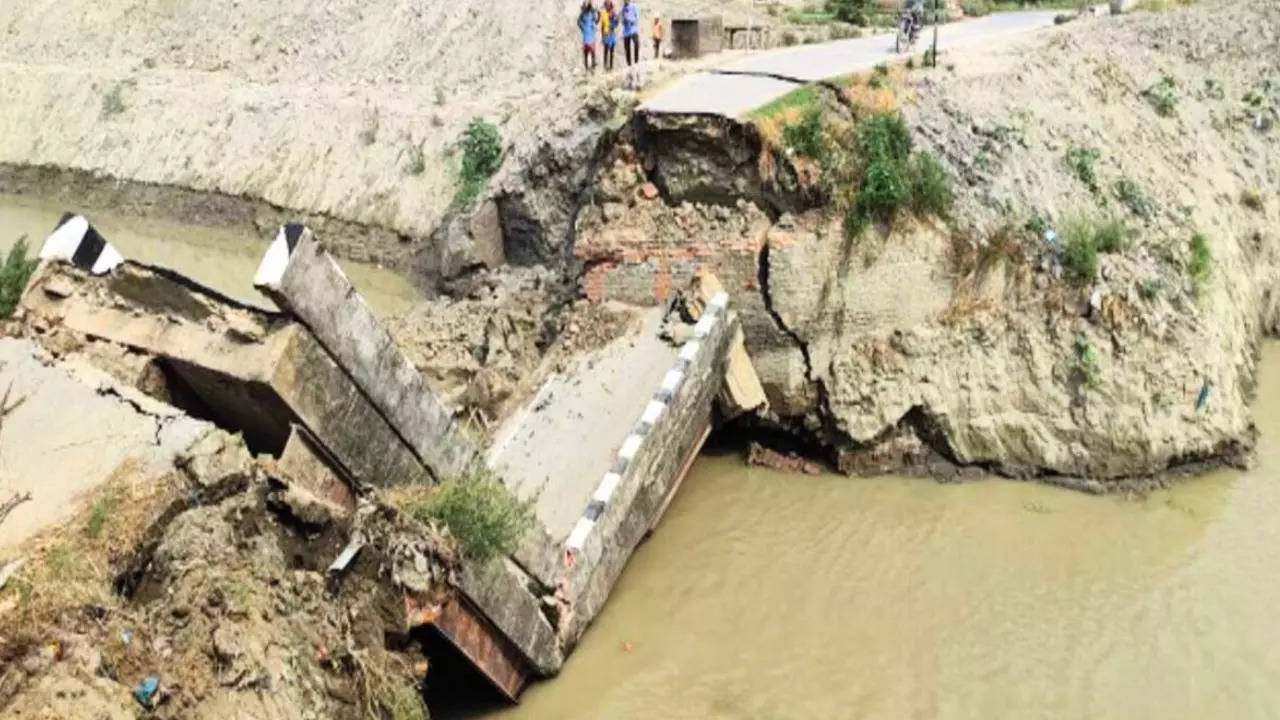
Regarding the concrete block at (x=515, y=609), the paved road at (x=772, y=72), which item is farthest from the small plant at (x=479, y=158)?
the concrete block at (x=515, y=609)

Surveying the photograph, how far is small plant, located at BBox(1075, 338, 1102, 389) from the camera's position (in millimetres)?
10797

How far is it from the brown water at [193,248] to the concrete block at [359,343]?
7.86 m

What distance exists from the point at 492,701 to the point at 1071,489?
220 inches

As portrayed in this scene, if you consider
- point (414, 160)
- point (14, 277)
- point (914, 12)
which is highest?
point (914, 12)

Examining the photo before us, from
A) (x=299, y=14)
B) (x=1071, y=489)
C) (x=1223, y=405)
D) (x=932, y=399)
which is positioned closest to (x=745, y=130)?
(x=932, y=399)

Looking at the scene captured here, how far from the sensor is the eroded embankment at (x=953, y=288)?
1091cm

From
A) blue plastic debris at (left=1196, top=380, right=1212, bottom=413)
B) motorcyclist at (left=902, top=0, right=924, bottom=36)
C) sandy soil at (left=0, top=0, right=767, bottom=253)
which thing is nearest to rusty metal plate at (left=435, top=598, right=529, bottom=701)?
blue plastic debris at (left=1196, top=380, right=1212, bottom=413)

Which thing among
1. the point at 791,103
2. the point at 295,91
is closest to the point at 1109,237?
the point at 791,103

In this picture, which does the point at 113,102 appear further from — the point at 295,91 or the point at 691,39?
the point at 691,39

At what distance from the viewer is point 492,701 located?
27.6 feet

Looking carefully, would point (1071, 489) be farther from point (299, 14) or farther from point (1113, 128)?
point (299, 14)

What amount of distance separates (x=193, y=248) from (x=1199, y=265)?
14.6 metres

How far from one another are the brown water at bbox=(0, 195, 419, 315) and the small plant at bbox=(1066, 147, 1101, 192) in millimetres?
8302

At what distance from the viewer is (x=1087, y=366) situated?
10.8 metres
